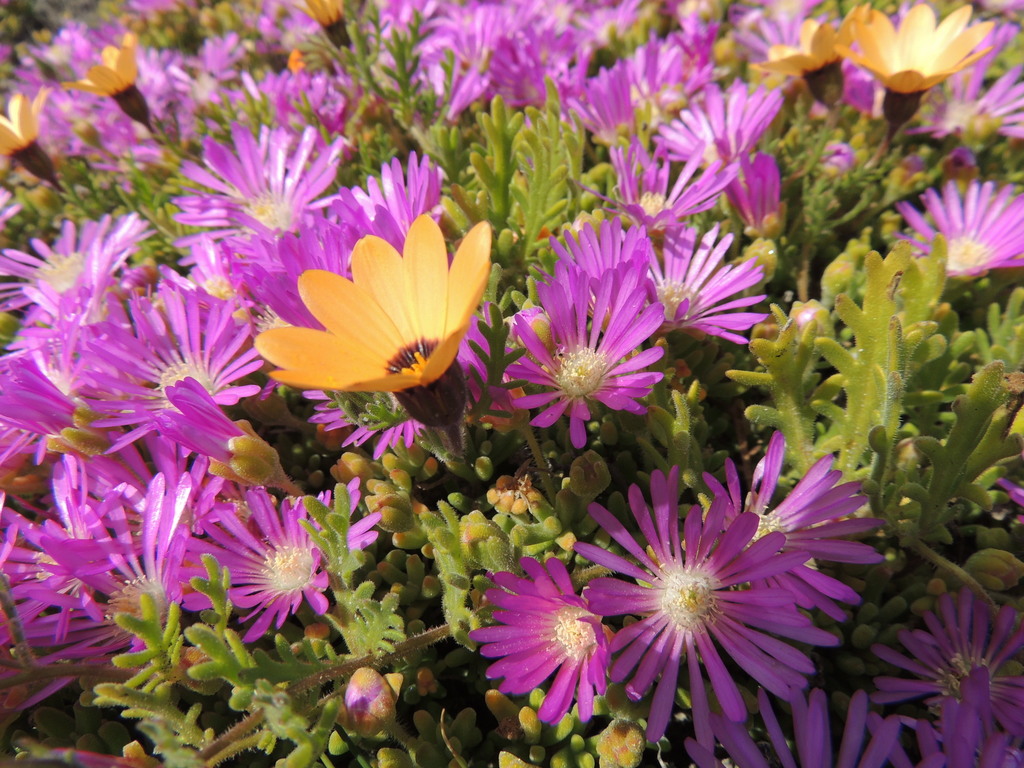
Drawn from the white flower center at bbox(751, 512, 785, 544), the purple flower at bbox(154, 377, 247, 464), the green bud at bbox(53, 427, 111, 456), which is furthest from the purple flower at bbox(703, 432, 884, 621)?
the green bud at bbox(53, 427, 111, 456)

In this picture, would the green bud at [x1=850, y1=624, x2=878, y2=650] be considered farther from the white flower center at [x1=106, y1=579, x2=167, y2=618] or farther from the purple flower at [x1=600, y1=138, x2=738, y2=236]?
the white flower center at [x1=106, y1=579, x2=167, y2=618]

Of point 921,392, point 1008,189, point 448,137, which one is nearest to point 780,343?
point 921,392

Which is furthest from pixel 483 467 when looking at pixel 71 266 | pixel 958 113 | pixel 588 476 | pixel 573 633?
pixel 958 113

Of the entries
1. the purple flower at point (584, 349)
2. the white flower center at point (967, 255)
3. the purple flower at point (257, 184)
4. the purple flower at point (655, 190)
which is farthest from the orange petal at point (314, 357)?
the white flower center at point (967, 255)

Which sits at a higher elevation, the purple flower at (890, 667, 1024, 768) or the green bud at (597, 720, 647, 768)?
the purple flower at (890, 667, 1024, 768)

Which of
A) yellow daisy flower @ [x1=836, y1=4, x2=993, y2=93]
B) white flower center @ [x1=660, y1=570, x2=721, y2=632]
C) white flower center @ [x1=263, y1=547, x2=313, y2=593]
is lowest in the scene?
white flower center @ [x1=263, y1=547, x2=313, y2=593]

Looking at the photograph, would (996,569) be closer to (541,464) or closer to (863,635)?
(863,635)

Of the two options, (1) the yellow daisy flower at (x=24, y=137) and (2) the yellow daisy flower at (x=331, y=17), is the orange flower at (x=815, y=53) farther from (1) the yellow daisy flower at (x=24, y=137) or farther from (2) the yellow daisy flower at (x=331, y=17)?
(1) the yellow daisy flower at (x=24, y=137)
